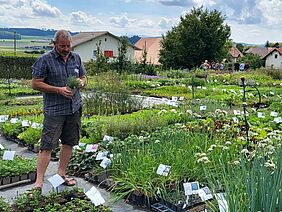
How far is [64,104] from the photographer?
4109 mm

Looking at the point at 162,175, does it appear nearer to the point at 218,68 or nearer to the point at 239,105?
the point at 239,105

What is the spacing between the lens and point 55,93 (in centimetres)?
400

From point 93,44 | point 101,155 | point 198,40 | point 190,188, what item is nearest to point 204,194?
point 190,188

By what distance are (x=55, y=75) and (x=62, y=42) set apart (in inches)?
13.2

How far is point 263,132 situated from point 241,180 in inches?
130

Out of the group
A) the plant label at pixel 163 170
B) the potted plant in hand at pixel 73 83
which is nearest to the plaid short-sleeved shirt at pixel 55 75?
the potted plant in hand at pixel 73 83

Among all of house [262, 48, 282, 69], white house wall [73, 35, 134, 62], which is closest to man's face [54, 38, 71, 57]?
white house wall [73, 35, 134, 62]

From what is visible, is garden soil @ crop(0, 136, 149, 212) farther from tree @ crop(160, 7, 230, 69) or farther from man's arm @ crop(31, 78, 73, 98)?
tree @ crop(160, 7, 230, 69)

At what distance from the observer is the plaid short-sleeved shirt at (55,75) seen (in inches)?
157

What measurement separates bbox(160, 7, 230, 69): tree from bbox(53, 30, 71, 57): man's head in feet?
87.5

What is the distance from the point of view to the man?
3.97 metres

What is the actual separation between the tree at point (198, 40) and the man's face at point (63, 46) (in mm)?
26668

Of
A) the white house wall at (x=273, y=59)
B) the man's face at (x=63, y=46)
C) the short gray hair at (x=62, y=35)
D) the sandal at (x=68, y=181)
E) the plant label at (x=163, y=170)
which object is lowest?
the sandal at (x=68, y=181)

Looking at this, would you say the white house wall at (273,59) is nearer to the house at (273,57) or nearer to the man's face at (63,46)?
the house at (273,57)
